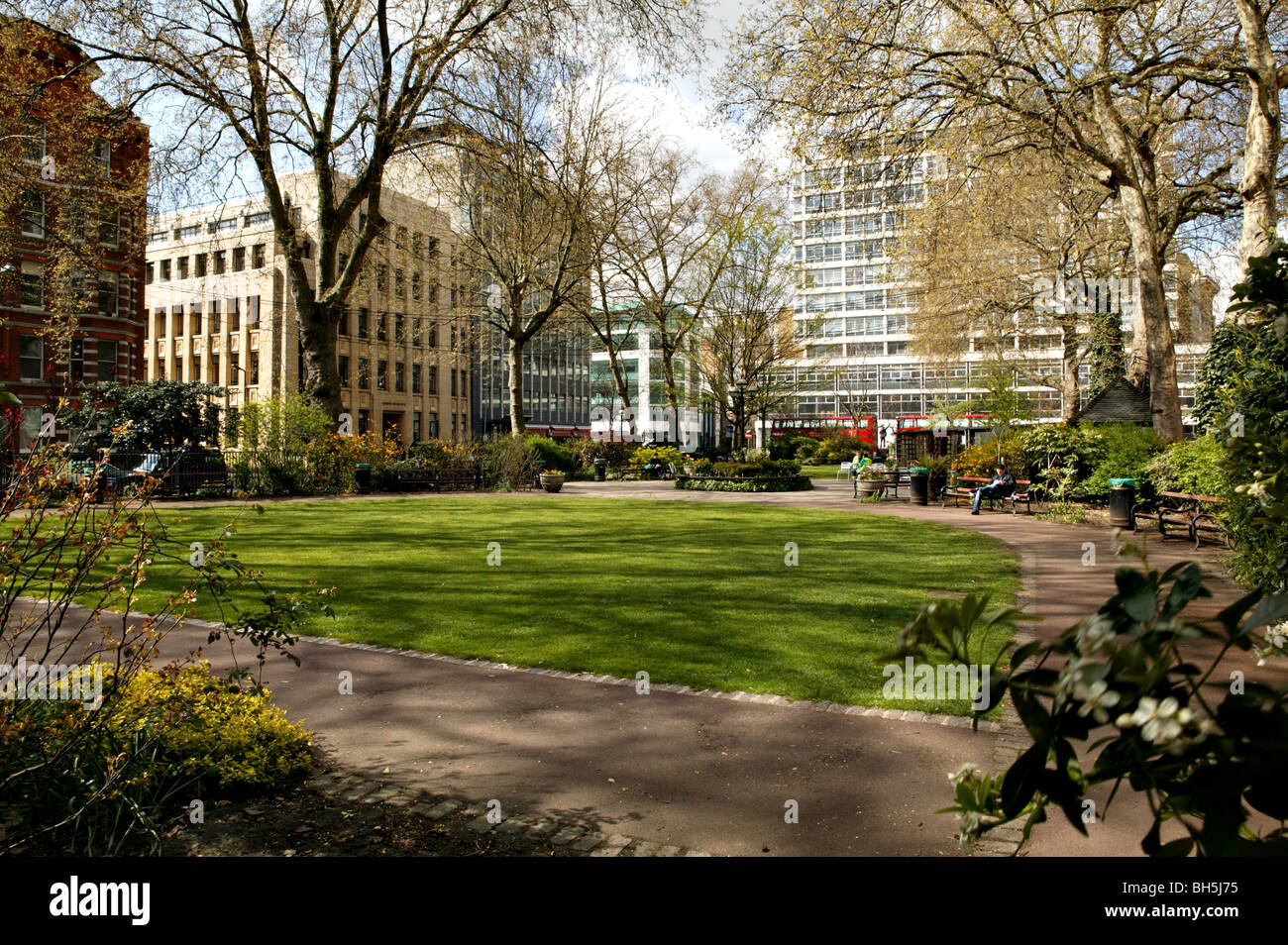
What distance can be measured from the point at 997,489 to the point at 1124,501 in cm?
531

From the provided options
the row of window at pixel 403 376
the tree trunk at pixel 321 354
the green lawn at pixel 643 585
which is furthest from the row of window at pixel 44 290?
the green lawn at pixel 643 585

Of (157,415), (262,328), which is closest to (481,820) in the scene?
(157,415)

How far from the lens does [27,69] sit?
19375mm

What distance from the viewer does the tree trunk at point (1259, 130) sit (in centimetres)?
1672

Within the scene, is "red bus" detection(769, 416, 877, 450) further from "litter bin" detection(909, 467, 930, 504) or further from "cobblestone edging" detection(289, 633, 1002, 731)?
"cobblestone edging" detection(289, 633, 1002, 731)

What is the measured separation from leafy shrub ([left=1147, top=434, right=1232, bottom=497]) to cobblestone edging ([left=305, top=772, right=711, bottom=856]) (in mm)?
11947

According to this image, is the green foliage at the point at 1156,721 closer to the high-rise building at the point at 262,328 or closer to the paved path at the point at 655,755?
the paved path at the point at 655,755

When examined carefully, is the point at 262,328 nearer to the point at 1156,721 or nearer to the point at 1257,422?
the point at 1257,422

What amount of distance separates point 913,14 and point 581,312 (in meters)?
28.2

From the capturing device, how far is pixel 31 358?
133ft

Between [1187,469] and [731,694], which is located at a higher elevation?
[1187,469]

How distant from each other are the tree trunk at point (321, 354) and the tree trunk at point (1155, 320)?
A: 72.4ft

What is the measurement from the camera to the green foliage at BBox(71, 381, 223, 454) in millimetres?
26422
